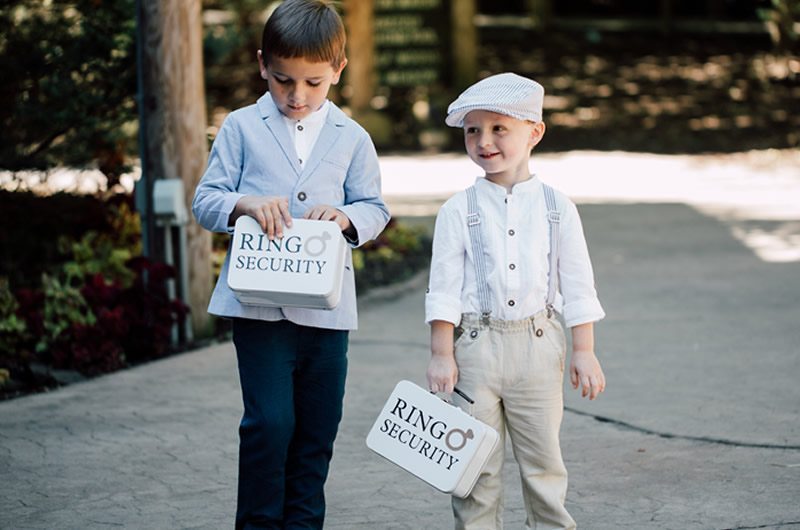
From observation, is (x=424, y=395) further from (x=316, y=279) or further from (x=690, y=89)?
(x=690, y=89)

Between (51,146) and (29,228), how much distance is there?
0.56 m

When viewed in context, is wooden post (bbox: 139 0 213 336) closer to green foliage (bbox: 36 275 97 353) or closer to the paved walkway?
green foliage (bbox: 36 275 97 353)

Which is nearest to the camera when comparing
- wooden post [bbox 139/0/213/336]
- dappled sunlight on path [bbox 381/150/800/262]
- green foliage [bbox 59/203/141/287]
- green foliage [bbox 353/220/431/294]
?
wooden post [bbox 139/0/213/336]

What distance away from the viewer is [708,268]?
8883 mm

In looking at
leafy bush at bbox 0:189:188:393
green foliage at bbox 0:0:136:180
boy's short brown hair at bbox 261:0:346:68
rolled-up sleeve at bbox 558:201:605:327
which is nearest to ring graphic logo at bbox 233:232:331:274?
boy's short brown hair at bbox 261:0:346:68

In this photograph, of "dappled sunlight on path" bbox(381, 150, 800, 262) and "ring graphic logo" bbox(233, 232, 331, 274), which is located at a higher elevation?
"ring graphic logo" bbox(233, 232, 331, 274)

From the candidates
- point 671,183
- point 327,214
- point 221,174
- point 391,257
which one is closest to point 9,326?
point 391,257

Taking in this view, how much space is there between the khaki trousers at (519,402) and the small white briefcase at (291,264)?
0.44m

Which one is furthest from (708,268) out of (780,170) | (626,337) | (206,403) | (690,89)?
(690,89)

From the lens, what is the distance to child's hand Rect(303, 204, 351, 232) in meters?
3.54

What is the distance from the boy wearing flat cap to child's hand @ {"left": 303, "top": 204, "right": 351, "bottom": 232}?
0.28 meters

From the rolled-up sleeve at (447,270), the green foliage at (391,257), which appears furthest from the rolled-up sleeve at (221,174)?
the green foliage at (391,257)

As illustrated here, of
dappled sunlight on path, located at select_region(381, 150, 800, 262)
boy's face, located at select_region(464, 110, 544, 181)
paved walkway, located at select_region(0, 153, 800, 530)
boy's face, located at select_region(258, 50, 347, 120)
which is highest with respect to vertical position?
boy's face, located at select_region(258, 50, 347, 120)

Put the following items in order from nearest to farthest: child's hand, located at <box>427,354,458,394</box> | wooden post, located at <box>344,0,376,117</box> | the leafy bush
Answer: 1. child's hand, located at <box>427,354,458,394</box>
2. the leafy bush
3. wooden post, located at <box>344,0,376,117</box>
